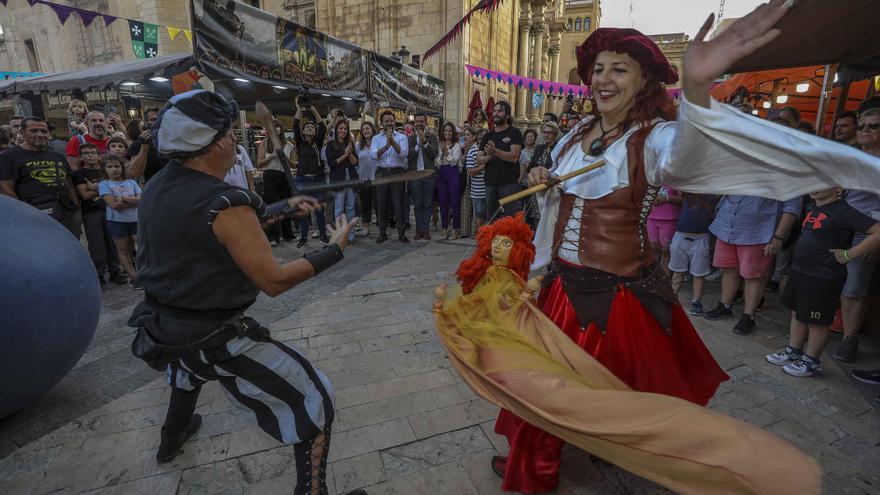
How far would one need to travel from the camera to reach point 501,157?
651 cm

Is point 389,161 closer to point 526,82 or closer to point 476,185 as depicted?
point 476,185

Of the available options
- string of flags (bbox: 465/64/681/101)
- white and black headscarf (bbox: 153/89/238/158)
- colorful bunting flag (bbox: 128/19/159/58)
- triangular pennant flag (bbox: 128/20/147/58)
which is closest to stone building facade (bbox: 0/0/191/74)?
colorful bunting flag (bbox: 128/19/159/58)

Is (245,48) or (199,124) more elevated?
(245,48)

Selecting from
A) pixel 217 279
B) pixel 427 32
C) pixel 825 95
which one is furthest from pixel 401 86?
pixel 217 279

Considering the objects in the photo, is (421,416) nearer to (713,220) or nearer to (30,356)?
(30,356)

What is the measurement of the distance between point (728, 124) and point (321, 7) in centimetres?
1881

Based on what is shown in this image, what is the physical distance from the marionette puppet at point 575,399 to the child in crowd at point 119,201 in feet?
16.5

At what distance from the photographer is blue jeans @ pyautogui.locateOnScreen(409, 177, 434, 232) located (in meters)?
7.85

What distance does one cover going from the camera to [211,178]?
1749mm

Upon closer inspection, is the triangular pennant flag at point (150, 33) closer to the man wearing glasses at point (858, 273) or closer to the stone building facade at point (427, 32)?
the stone building facade at point (427, 32)

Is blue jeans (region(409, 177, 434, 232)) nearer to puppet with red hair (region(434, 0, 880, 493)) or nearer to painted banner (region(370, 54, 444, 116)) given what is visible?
painted banner (region(370, 54, 444, 116))

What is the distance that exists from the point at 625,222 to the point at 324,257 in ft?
4.70

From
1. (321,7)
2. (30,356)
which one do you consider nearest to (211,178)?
(30,356)

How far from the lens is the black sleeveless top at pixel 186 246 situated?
166 cm
